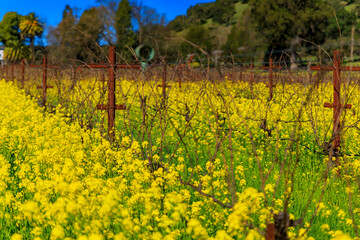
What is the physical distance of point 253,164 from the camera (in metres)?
5.49

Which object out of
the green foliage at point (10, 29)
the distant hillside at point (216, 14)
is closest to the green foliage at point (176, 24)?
the distant hillside at point (216, 14)

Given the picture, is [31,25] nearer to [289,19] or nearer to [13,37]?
[13,37]

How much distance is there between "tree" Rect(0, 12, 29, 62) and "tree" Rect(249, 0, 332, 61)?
40.5m

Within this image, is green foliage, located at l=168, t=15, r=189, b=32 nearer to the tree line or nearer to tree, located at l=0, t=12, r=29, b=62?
the tree line

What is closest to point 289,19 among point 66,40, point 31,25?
point 66,40

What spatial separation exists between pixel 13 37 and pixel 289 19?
1792 inches

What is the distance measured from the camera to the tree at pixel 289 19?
37.6 m

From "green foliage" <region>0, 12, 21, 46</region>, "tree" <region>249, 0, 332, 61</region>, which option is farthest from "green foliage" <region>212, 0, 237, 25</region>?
"tree" <region>249, 0, 332, 61</region>

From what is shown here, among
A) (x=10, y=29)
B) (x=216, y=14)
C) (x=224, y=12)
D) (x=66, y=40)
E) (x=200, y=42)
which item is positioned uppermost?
(x=224, y=12)

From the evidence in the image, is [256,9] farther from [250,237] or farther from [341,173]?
[250,237]

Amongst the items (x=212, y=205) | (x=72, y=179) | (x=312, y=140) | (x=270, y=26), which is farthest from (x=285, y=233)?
(x=270, y=26)

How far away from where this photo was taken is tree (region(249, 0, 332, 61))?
37594 mm

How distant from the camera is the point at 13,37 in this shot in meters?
63.9

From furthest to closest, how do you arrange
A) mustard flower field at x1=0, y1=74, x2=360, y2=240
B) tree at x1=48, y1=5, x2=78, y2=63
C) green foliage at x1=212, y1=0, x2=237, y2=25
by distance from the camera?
green foliage at x1=212, y1=0, x2=237, y2=25 → tree at x1=48, y1=5, x2=78, y2=63 → mustard flower field at x1=0, y1=74, x2=360, y2=240
